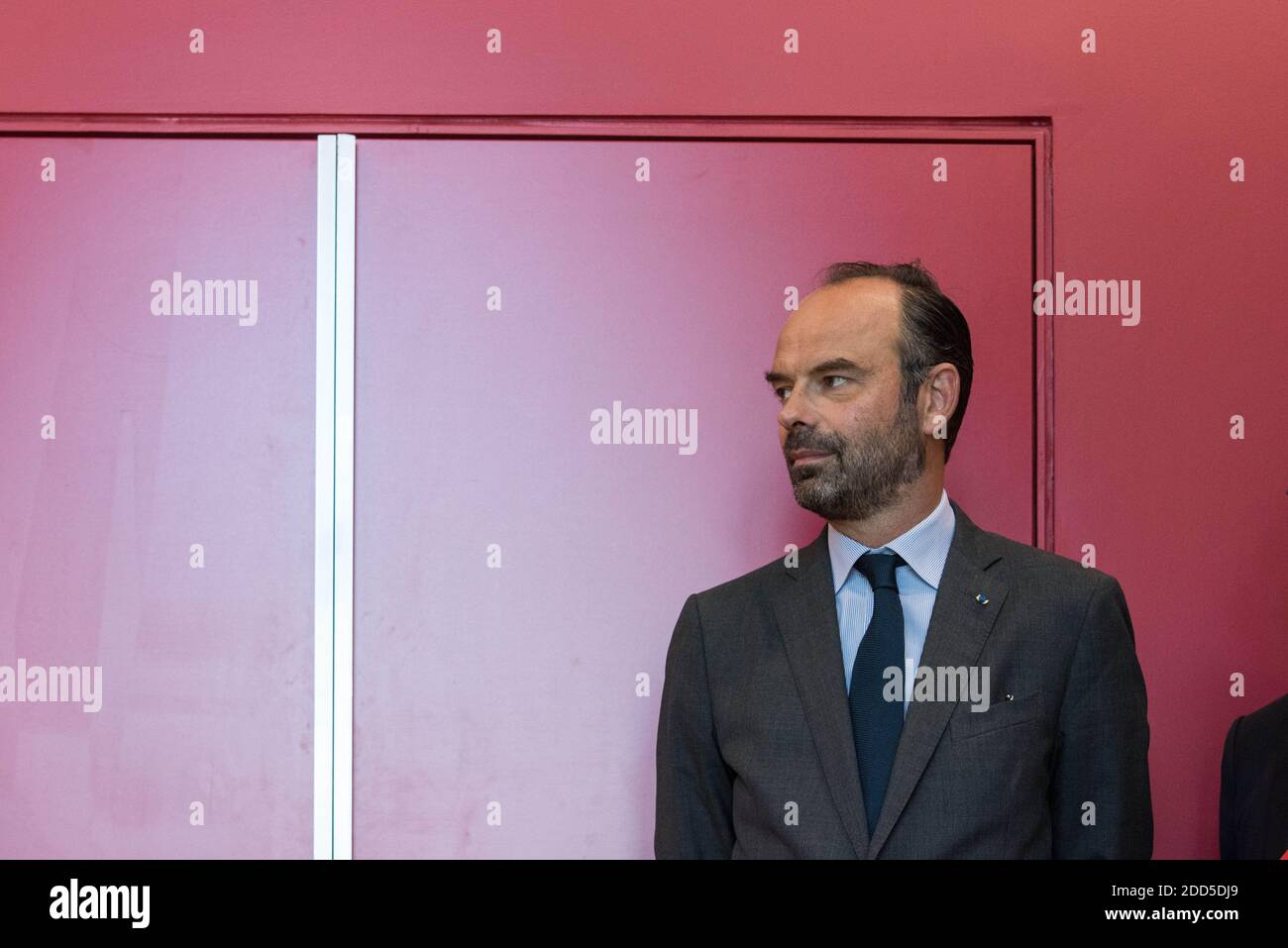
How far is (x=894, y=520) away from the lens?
6.22ft

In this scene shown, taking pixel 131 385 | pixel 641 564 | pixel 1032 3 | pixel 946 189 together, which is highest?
pixel 1032 3

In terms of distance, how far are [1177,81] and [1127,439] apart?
70 cm

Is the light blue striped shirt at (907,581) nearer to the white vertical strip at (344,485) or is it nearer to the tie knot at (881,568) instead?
the tie knot at (881,568)

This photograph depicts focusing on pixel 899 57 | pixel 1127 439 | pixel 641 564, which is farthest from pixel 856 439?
pixel 899 57

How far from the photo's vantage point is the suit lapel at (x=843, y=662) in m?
1.70

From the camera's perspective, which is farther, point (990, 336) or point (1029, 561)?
point (990, 336)

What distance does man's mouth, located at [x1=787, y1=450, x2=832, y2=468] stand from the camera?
6.13 feet

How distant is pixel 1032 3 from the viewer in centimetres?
234

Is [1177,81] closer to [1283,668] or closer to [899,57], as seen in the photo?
[899,57]

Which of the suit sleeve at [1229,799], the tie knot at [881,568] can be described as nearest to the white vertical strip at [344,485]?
the tie knot at [881,568]

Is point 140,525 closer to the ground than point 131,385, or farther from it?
closer to the ground

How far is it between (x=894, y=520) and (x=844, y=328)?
31 cm

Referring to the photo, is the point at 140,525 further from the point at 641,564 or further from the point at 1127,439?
the point at 1127,439

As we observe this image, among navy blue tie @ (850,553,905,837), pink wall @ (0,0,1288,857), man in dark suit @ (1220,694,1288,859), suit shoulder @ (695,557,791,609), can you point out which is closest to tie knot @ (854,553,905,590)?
navy blue tie @ (850,553,905,837)
